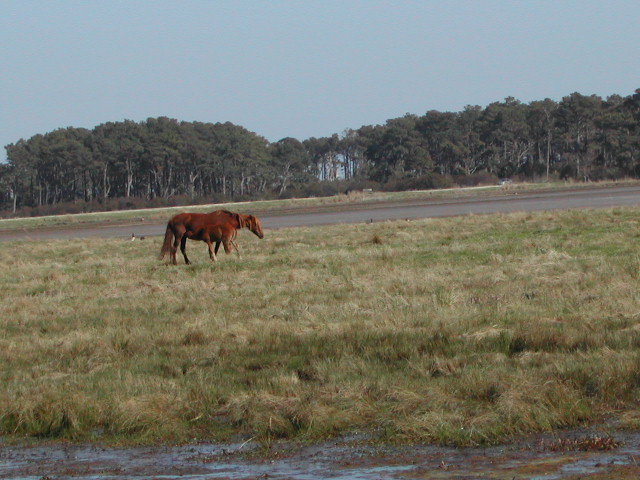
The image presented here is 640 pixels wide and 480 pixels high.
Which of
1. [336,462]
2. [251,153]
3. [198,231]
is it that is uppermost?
[251,153]

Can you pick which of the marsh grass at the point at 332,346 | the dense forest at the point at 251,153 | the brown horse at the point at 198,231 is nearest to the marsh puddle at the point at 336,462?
the marsh grass at the point at 332,346

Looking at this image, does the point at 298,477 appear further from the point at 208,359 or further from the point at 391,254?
the point at 391,254

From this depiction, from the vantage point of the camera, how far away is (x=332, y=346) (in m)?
11.6

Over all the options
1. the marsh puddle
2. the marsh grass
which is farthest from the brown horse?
the marsh puddle

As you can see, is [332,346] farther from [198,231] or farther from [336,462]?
[198,231]

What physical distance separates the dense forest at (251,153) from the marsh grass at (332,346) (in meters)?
94.5

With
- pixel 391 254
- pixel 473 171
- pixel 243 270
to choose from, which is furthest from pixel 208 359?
pixel 473 171

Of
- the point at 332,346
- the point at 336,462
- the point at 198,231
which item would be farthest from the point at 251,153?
the point at 336,462

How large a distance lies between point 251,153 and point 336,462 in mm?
122867

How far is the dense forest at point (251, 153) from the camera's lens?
120 meters

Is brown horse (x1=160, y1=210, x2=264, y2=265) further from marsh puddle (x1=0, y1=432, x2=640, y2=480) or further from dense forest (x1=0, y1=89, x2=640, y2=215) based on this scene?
dense forest (x1=0, y1=89, x2=640, y2=215)

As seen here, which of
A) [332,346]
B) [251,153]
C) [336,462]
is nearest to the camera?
[336,462]

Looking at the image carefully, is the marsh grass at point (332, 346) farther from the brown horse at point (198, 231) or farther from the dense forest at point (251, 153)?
the dense forest at point (251, 153)

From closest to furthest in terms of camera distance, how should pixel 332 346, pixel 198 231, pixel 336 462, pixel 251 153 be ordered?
pixel 336 462 < pixel 332 346 < pixel 198 231 < pixel 251 153
